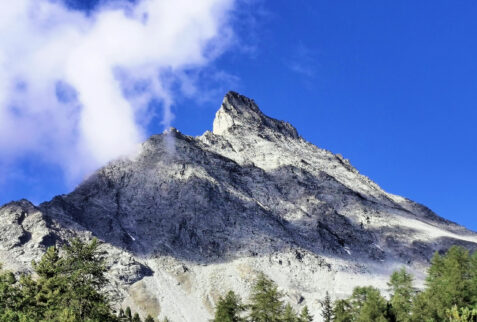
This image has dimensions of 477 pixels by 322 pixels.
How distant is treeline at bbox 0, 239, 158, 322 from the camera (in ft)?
116

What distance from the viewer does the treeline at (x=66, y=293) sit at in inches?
1395

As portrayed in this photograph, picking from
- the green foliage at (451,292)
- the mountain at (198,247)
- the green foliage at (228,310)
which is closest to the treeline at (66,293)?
the green foliage at (228,310)

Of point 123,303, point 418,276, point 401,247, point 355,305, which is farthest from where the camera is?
point 401,247

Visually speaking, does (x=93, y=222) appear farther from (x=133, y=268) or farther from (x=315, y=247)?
(x=315, y=247)

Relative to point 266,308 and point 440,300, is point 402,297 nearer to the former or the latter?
point 440,300

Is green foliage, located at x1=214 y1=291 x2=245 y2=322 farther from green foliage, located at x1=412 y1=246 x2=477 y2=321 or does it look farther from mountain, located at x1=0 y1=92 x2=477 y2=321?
mountain, located at x1=0 y1=92 x2=477 y2=321

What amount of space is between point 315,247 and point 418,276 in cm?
3659

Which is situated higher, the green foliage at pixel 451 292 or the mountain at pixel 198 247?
the mountain at pixel 198 247

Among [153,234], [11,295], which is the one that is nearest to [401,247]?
[153,234]

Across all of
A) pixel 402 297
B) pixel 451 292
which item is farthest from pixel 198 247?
pixel 451 292

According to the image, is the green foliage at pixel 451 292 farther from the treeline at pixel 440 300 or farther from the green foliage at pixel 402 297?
the green foliage at pixel 402 297

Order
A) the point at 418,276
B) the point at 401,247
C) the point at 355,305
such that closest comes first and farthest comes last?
the point at 355,305, the point at 418,276, the point at 401,247

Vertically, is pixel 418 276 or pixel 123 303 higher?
A: pixel 418 276

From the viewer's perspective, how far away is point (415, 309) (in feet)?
164
